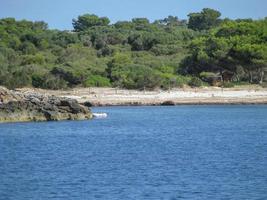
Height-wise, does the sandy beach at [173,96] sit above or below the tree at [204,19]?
below

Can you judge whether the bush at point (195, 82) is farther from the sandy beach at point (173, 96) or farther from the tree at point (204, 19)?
the tree at point (204, 19)

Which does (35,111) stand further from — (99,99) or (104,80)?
(104,80)

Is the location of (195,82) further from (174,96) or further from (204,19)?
(204,19)

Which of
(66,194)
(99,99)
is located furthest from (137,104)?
(66,194)

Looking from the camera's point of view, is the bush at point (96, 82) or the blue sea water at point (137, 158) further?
the bush at point (96, 82)

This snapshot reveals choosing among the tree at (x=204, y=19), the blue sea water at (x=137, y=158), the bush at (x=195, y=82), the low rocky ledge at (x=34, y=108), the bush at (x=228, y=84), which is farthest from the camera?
the tree at (x=204, y=19)

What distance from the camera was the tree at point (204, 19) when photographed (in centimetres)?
13200

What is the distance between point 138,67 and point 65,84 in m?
7.87

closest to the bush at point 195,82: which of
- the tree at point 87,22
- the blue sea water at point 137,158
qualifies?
the blue sea water at point 137,158

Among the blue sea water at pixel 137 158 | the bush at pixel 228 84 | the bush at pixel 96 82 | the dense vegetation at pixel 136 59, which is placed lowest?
the blue sea water at pixel 137 158

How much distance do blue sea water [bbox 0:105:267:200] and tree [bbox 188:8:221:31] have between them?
252 ft

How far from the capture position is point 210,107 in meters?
64.2

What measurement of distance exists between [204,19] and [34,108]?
86779mm

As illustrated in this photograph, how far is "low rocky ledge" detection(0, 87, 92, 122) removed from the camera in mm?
48469
